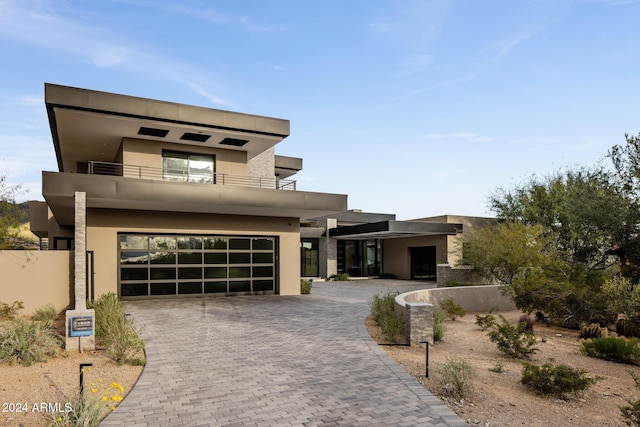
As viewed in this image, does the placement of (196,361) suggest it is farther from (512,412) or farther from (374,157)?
(374,157)

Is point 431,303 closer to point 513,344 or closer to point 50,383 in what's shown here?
point 513,344

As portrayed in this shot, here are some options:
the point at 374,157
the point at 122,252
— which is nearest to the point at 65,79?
the point at 122,252

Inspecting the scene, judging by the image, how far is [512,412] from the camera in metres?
6.52

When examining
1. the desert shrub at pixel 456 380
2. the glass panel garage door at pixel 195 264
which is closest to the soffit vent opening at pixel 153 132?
the glass panel garage door at pixel 195 264

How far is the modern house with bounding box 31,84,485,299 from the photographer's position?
15.5m

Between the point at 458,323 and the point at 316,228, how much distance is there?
62.0 feet

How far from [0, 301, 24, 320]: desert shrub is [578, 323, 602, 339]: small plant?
56.9 feet

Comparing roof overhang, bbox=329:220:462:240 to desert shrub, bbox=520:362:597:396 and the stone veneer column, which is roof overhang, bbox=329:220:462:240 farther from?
desert shrub, bbox=520:362:597:396

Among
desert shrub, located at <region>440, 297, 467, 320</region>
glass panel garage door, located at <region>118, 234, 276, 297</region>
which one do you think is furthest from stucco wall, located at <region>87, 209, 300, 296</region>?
desert shrub, located at <region>440, 297, 467, 320</region>

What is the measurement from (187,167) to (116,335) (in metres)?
11.2

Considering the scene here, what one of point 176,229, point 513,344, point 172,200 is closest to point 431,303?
point 513,344

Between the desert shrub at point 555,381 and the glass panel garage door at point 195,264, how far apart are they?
1418 cm

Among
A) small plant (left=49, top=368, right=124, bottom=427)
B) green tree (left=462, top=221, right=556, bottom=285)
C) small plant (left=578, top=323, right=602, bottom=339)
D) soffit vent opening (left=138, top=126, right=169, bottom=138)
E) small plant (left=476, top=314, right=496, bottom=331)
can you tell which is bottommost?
small plant (left=578, top=323, right=602, bottom=339)

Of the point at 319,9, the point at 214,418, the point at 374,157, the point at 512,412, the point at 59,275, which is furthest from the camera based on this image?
the point at 374,157
